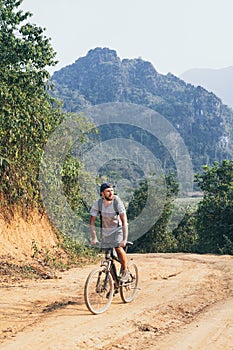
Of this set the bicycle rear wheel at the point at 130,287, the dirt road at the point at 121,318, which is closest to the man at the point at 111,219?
the bicycle rear wheel at the point at 130,287

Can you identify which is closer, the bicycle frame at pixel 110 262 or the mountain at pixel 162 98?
the bicycle frame at pixel 110 262

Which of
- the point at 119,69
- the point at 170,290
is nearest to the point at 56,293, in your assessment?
the point at 170,290

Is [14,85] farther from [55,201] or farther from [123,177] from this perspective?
[123,177]

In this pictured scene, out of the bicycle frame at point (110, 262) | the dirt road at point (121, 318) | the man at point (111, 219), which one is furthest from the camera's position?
the man at point (111, 219)

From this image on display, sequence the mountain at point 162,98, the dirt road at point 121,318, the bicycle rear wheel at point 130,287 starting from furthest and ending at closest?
the mountain at point 162,98 < the bicycle rear wheel at point 130,287 < the dirt road at point 121,318

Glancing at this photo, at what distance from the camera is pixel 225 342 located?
17.4 ft

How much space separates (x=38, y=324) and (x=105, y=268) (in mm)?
1454

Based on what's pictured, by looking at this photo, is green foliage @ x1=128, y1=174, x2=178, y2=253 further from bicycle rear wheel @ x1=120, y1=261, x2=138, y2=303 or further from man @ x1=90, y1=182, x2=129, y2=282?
man @ x1=90, y1=182, x2=129, y2=282

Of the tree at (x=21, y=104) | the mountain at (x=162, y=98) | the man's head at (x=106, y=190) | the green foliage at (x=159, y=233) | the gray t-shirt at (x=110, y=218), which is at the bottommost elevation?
the green foliage at (x=159, y=233)

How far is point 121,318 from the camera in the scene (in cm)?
623

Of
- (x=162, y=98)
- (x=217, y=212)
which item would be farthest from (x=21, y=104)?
(x=162, y=98)

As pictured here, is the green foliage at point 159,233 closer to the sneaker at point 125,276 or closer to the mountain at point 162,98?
the sneaker at point 125,276

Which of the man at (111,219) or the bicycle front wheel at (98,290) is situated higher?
the man at (111,219)

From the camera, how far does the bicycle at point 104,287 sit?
21.1ft
